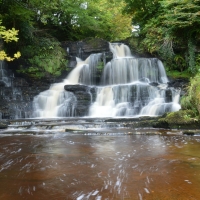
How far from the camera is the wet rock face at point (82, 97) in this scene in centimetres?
1429

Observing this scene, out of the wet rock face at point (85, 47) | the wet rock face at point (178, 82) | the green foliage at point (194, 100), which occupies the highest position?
the wet rock face at point (85, 47)

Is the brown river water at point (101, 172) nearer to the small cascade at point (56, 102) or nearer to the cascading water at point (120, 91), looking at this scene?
the cascading water at point (120, 91)

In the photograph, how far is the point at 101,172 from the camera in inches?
134

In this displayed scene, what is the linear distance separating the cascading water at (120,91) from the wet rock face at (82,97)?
9.5 inches

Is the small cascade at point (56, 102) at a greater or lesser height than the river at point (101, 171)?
greater

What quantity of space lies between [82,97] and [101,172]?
11.6 metres

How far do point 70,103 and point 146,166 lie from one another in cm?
1126

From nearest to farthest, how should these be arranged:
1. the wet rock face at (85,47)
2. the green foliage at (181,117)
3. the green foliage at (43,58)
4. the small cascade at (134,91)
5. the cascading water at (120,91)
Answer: the green foliage at (181,117), the small cascade at (134,91), the cascading water at (120,91), the green foliage at (43,58), the wet rock face at (85,47)

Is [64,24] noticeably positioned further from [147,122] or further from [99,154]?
[99,154]

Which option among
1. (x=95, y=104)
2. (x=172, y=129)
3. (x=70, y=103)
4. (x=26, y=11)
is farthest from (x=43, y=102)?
(x=172, y=129)

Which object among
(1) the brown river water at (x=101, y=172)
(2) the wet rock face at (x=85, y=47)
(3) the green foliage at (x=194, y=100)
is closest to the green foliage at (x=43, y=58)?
(2) the wet rock face at (x=85, y=47)

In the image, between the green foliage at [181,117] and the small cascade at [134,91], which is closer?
the green foliage at [181,117]

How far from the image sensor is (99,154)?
15.0ft

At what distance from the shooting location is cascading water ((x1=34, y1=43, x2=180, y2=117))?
44.3 ft
